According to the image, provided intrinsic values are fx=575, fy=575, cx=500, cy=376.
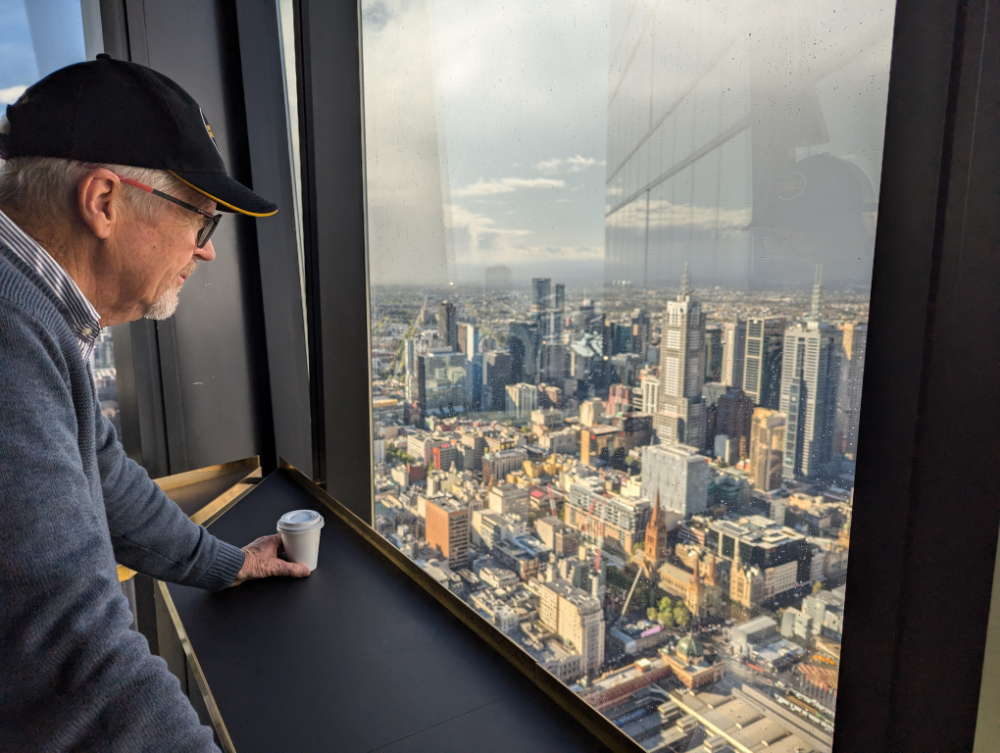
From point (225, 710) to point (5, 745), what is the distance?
0.33 m

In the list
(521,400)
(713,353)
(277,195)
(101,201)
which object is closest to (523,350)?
(521,400)

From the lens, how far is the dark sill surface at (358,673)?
2.52 ft

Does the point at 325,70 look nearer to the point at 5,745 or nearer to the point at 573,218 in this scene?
the point at 573,218

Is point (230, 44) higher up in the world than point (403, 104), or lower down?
higher up

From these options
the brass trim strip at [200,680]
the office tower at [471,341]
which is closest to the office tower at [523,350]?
the office tower at [471,341]

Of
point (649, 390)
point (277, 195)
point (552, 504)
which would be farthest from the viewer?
point (277, 195)

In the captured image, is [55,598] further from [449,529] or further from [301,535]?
[449,529]

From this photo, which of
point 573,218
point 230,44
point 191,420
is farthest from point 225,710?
point 230,44

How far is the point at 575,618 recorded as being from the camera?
3.10 ft

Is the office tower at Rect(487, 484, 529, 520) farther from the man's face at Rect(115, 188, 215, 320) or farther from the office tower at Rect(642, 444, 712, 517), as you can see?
the man's face at Rect(115, 188, 215, 320)

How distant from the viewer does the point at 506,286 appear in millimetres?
1129

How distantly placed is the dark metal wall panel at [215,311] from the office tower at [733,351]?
1799 millimetres

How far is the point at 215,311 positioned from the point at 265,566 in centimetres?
116

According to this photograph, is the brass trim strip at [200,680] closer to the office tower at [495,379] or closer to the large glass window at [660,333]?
the large glass window at [660,333]
